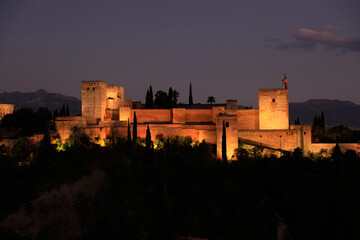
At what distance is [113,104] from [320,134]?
2242 centimetres

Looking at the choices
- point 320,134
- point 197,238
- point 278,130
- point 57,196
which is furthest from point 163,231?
point 320,134

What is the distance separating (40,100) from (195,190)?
11995 centimetres

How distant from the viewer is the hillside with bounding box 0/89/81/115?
5064 inches

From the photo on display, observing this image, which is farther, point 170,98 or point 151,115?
point 170,98

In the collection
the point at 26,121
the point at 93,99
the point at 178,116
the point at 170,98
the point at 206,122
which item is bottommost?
the point at 206,122

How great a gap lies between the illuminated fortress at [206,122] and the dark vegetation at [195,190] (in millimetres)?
2011

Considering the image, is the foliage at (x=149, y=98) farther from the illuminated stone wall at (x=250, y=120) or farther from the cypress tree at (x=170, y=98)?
the illuminated stone wall at (x=250, y=120)

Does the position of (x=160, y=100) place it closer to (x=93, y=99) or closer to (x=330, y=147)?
(x=93, y=99)

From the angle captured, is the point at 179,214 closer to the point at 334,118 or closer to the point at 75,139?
the point at 75,139

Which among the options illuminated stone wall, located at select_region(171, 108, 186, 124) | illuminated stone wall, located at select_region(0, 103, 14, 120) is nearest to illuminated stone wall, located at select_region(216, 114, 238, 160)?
illuminated stone wall, located at select_region(171, 108, 186, 124)

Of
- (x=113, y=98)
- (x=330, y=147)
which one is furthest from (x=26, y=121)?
(x=330, y=147)

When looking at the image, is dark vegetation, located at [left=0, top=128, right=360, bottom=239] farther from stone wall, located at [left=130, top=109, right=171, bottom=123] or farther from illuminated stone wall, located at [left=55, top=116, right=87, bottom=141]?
stone wall, located at [left=130, top=109, right=171, bottom=123]

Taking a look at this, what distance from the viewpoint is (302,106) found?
138 metres

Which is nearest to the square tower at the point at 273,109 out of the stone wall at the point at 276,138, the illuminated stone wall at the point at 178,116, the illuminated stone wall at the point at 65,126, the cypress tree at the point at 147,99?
the stone wall at the point at 276,138
